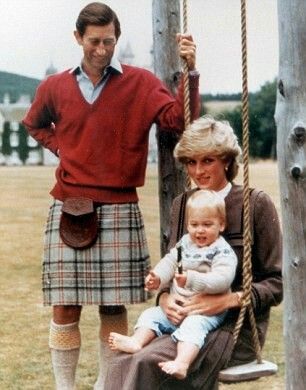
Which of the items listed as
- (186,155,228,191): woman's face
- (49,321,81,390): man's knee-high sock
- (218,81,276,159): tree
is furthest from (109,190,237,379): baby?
(218,81,276,159): tree

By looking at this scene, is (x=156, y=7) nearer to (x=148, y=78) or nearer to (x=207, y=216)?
(x=148, y=78)

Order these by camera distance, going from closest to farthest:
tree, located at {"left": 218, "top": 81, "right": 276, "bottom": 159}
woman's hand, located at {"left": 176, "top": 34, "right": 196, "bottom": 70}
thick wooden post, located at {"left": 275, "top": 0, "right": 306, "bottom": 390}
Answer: thick wooden post, located at {"left": 275, "top": 0, "right": 306, "bottom": 390}
woman's hand, located at {"left": 176, "top": 34, "right": 196, "bottom": 70}
tree, located at {"left": 218, "top": 81, "right": 276, "bottom": 159}

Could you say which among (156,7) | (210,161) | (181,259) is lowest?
(181,259)

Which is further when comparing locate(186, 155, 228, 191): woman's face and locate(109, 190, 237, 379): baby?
locate(186, 155, 228, 191): woman's face

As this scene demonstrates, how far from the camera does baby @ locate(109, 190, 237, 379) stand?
3660mm

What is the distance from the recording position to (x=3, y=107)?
140 feet

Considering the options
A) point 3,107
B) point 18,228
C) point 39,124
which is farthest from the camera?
point 3,107

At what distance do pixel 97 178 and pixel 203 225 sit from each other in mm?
980

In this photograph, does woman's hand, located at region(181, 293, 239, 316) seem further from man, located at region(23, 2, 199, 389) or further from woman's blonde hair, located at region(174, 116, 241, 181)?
man, located at region(23, 2, 199, 389)

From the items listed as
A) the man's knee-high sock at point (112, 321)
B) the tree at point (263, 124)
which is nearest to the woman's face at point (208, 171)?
the man's knee-high sock at point (112, 321)

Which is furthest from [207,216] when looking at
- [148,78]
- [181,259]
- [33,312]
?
[33,312]

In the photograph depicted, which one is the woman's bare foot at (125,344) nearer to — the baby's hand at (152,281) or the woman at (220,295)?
the woman at (220,295)

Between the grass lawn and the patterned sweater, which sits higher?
the patterned sweater

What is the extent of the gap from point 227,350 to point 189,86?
1.19 m
